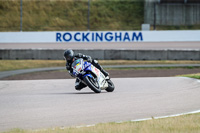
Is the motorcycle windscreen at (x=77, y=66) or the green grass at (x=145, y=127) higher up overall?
the motorcycle windscreen at (x=77, y=66)

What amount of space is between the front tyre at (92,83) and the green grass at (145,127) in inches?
148

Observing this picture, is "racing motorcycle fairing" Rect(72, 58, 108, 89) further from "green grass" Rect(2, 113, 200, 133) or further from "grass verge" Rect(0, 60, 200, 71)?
"grass verge" Rect(0, 60, 200, 71)

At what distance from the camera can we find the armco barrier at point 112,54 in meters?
26.3

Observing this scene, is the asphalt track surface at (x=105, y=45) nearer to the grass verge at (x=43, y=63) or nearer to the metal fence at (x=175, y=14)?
the grass verge at (x=43, y=63)

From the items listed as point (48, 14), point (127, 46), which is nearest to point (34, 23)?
point (48, 14)

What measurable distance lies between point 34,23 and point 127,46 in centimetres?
1399

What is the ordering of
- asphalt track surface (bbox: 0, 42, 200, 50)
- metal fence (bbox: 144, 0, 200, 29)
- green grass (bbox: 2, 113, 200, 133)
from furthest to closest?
metal fence (bbox: 144, 0, 200, 29)
asphalt track surface (bbox: 0, 42, 200, 50)
green grass (bbox: 2, 113, 200, 133)

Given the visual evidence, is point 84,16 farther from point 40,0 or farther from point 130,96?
point 130,96

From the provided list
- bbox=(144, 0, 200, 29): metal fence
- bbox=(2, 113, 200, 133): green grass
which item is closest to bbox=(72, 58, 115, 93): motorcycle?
bbox=(2, 113, 200, 133): green grass

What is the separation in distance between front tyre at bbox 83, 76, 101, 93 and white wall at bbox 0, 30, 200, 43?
2104 cm

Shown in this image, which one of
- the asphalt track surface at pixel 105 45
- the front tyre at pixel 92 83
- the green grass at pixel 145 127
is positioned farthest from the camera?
the asphalt track surface at pixel 105 45

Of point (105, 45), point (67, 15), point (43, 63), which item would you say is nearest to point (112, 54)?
point (105, 45)

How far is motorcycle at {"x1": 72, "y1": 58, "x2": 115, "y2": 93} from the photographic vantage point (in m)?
10.1

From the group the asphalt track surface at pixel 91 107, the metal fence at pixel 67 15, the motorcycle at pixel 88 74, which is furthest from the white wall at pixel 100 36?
the motorcycle at pixel 88 74
